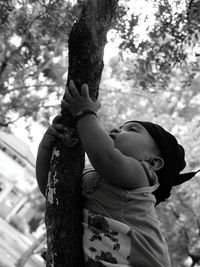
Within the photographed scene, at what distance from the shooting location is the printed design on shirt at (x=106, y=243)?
172 cm

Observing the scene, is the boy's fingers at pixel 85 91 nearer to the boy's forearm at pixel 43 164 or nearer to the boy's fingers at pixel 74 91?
the boy's fingers at pixel 74 91

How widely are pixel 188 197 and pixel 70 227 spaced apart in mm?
12064

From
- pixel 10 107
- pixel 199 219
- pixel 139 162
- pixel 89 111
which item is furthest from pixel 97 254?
pixel 199 219

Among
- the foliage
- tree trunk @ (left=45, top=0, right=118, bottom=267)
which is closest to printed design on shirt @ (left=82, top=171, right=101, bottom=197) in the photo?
tree trunk @ (left=45, top=0, right=118, bottom=267)

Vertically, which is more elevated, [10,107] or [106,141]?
[10,107]

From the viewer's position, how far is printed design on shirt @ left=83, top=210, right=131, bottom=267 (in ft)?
5.64

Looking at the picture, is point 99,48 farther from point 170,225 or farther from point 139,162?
point 170,225

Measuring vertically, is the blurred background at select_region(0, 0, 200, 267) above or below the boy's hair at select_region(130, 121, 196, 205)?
above

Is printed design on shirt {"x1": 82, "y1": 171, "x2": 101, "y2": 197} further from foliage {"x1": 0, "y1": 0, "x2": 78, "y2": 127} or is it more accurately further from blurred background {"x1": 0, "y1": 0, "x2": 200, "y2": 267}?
foliage {"x1": 0, "y1": 0, "x2": 78, "y2": 127}

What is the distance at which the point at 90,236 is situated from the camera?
1.77 metres

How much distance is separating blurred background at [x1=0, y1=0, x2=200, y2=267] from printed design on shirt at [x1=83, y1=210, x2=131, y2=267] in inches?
46.0

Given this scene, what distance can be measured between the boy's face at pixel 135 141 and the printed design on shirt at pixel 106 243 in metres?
0.35

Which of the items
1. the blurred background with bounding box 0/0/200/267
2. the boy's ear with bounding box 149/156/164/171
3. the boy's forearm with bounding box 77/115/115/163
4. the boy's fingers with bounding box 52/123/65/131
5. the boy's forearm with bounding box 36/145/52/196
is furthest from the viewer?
the blurred background with bounding box 0/0/200/267

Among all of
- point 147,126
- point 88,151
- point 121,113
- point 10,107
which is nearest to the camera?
point 88,151
